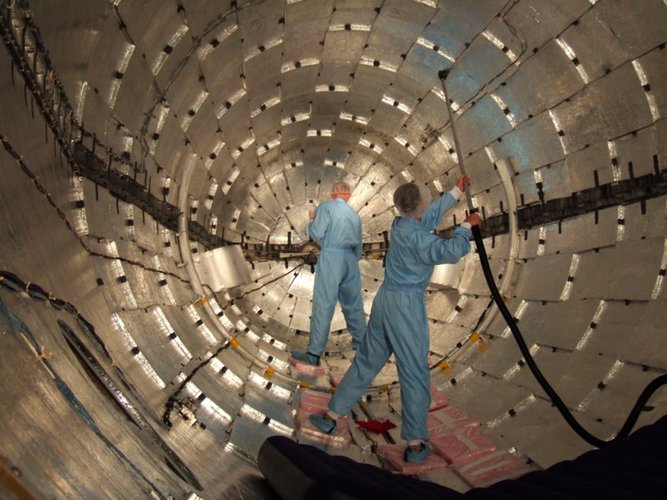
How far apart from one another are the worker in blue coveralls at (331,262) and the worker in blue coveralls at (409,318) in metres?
0.88

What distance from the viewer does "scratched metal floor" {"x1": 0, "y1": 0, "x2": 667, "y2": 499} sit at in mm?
1934

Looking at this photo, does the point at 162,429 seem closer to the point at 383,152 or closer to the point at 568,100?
the point at 568,100

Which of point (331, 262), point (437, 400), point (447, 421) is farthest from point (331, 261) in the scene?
point (447, 421)

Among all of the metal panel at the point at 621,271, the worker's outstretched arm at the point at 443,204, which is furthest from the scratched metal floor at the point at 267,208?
the worker's outstretched arm at the point at 443,204

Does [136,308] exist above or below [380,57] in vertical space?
below

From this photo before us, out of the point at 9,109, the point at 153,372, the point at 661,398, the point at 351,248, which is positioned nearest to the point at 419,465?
the point at 661,398

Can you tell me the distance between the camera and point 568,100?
4078 mm

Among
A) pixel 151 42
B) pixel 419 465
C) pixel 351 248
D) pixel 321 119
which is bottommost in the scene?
pixel 419 465

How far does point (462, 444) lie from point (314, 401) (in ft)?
3.84

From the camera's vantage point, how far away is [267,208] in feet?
20.9

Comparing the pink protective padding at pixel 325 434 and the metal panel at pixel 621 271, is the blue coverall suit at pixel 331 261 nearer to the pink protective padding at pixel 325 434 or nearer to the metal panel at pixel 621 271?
the pink protective padding at pixel 325 434

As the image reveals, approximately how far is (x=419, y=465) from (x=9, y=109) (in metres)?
2.75

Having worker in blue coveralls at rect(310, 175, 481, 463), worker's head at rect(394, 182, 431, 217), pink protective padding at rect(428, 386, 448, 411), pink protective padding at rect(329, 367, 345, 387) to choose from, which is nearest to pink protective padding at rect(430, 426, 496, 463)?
worker in blue coveralls at rect(310, 175, 481, 463)

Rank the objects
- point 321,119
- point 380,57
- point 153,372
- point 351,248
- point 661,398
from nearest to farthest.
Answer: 1. point 661,398
2. point 153,372
3. point 351,248
4. point 380,57
5. point 321,119
